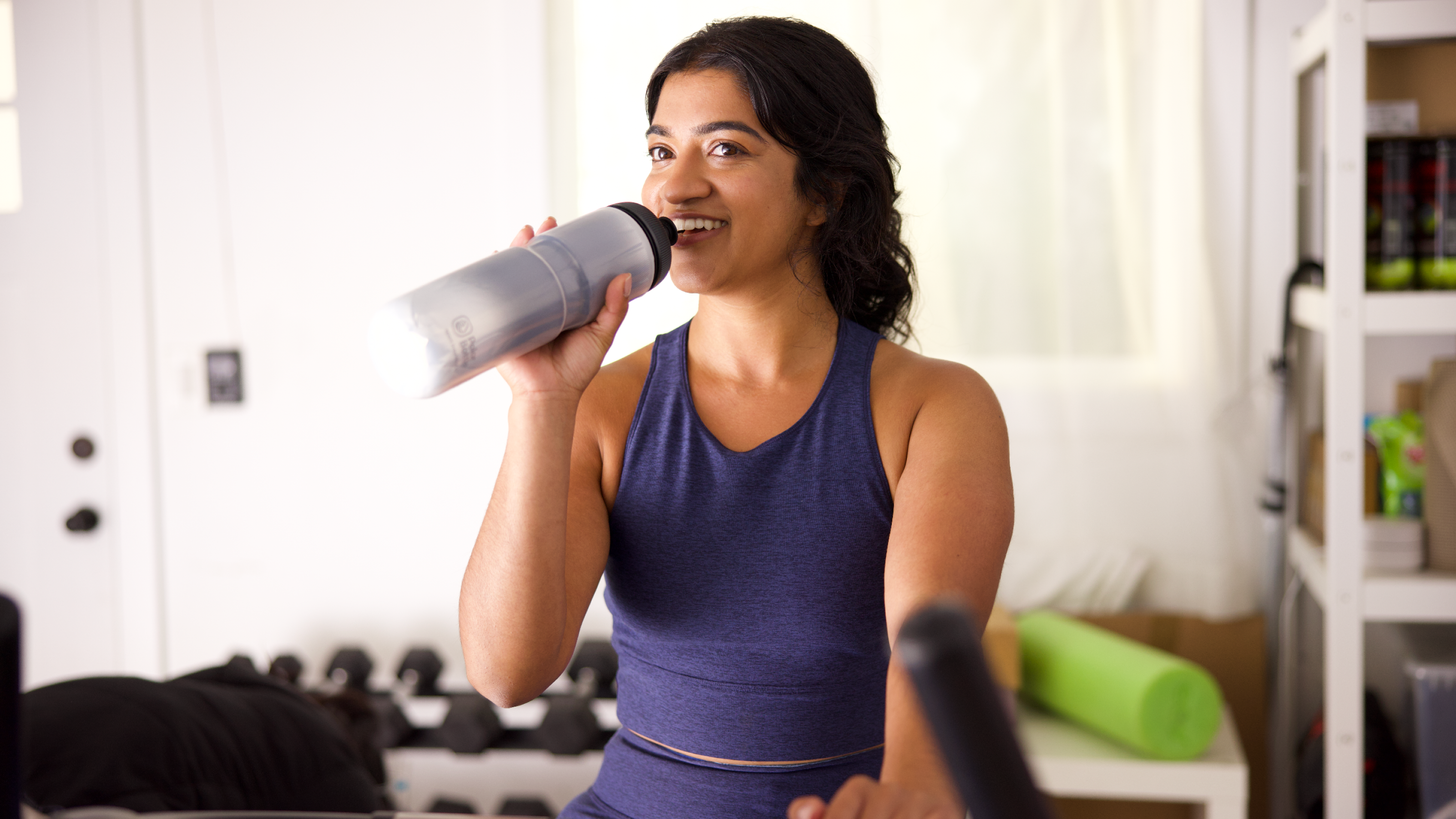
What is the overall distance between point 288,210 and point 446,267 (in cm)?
36

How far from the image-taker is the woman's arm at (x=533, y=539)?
848mm

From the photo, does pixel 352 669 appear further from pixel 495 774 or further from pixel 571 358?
pixel 571 358

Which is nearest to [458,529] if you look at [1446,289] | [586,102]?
[586,102]

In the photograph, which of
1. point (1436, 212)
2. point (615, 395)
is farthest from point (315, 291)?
point (1436, 212)

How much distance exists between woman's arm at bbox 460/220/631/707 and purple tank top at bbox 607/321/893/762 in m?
0.08

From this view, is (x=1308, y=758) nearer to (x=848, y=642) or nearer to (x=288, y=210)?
(x=848, y=642)

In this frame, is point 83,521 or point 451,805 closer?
point 451,805

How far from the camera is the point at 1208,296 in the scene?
186 centimetres

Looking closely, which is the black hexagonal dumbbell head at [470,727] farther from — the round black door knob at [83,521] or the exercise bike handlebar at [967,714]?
the exercise bike handlebar at [967,714]

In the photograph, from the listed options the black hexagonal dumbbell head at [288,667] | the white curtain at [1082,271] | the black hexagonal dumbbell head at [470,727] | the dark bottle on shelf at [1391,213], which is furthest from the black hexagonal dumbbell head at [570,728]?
the dark bottle on shelf at [1391,213]

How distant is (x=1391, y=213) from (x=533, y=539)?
4.54 ft

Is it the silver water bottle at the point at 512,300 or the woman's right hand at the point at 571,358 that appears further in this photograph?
the woman's right hand at the point at 571,358

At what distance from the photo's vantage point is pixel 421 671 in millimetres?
2113

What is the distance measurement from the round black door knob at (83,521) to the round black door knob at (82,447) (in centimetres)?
11
